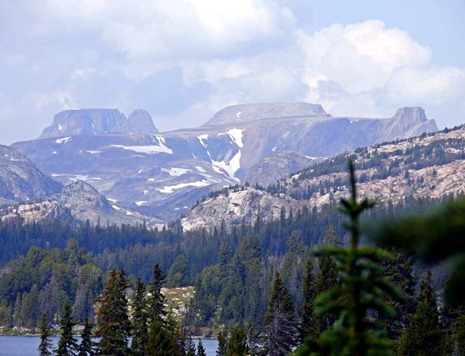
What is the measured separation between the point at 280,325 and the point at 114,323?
56.6 feet

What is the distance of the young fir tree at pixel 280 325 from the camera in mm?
99312

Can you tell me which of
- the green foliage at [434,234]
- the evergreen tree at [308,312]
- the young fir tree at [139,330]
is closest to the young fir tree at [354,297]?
the green foliage at [434,234]

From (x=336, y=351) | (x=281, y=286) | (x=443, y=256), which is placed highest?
(x=281, y=286)

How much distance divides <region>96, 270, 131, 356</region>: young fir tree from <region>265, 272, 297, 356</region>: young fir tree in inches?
550

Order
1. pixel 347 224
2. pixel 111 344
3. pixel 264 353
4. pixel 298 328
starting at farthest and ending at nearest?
1. pixel 298 328
2. pixel 264 353
3. pixel 111 344
4. pixel 347 224

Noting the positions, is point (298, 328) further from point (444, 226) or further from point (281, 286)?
point (444, 226)

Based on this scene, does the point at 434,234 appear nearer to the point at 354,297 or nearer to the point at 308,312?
the point at 354,297

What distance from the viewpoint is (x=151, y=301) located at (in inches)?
3920

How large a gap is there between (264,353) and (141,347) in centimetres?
1150

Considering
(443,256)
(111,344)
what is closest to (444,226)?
(443,256)

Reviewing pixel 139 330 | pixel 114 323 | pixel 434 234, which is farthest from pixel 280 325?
pixel 434 234

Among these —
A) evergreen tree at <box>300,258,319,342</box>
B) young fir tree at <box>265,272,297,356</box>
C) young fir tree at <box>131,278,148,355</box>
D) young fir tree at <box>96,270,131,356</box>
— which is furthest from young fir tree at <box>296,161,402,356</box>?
evergreen tree at <box>300,258,319,342</box>

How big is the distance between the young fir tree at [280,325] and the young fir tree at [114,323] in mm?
13970

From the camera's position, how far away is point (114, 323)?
93375mm
